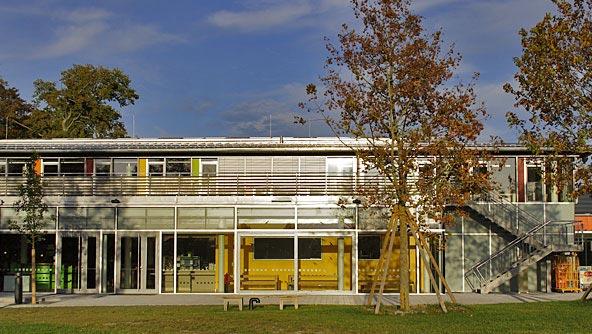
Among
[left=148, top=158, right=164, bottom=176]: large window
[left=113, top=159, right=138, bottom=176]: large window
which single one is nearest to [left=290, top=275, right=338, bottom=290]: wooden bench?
[left=148, top=158, right=164, bottom=176]: large window

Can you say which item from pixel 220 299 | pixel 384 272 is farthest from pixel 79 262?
pixel 384 272

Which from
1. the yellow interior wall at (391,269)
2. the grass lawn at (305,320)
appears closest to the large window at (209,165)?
the yellow interior wall at (391,269)

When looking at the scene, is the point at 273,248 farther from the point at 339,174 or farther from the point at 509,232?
the point at 509,232

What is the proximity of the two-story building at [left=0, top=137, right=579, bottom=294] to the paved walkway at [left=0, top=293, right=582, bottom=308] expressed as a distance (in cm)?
143

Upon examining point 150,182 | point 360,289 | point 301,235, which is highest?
point 150,182

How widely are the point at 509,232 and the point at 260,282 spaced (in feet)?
33.4

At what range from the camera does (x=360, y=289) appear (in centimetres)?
3123

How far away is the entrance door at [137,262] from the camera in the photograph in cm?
3158

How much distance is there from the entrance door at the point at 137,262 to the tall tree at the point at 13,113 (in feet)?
85.7

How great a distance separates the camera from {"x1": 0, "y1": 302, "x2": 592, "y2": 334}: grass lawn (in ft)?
60.5

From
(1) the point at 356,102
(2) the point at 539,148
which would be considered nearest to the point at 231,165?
(1) the point at 356,102

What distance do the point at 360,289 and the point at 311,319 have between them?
1090 cm

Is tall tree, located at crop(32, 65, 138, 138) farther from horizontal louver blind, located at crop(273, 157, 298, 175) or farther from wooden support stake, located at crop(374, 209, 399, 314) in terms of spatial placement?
wooden support stake, located at crop(374, 209, 399, 314)

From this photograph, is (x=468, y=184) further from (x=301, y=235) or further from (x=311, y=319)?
(x=301, y=235)
